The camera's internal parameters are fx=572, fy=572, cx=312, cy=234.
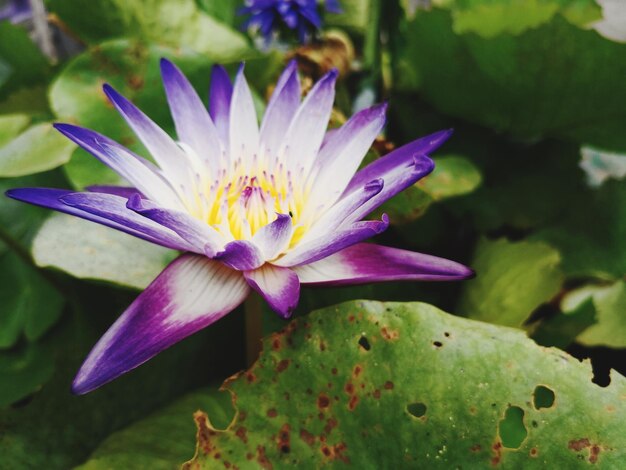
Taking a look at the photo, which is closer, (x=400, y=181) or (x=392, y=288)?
(x=400, y=181)

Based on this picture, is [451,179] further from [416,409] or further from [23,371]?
[23,371]

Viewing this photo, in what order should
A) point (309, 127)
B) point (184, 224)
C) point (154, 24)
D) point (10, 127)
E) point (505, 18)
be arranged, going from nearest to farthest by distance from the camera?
point (184, 224), point (309, 127), point (10, 127), point (505, 18), point (154, 24)

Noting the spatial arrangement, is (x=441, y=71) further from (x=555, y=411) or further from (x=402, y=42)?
(x=555, y=411)

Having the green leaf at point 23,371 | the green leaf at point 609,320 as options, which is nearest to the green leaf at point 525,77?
the green leaf at point 609,320

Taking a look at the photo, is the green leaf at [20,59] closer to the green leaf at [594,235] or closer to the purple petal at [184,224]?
the purple petal at [184,224]

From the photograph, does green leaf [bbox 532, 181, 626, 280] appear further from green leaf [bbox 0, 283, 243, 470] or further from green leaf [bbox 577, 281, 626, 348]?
green leaf [bbox 0, 283, 243, 470]

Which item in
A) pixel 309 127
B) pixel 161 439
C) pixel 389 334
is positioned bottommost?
pixel 161 439

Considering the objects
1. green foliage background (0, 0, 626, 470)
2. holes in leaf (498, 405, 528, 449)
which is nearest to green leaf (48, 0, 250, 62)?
green foliage background (0, 0, 626, 470)

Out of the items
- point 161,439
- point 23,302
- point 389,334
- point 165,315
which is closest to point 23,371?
point 23,302
